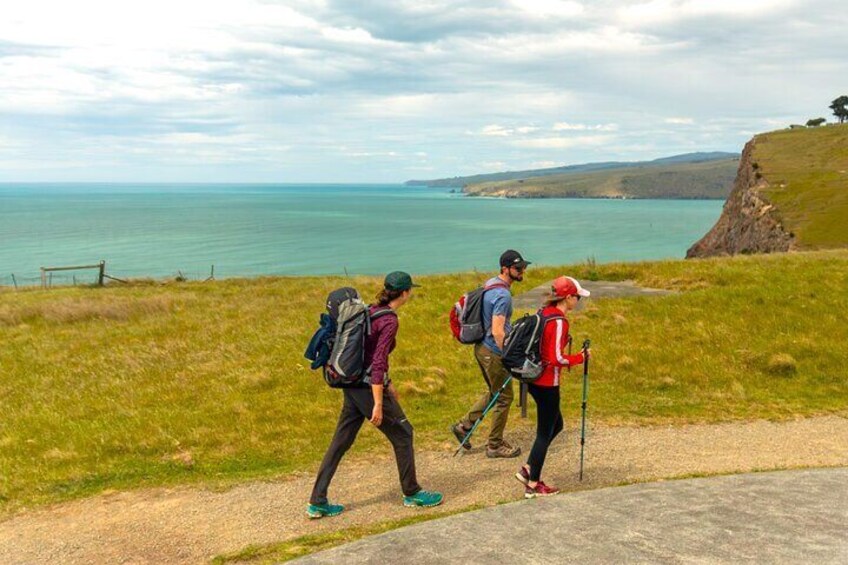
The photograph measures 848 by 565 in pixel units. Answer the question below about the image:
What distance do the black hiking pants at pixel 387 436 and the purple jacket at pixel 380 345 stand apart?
1.33ft

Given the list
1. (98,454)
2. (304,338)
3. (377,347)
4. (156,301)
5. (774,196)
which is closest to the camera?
(377,347)

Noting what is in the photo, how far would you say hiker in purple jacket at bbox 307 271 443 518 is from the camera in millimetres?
6742

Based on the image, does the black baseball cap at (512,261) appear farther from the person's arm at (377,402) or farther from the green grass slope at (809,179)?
the green grass slope at (809,179)

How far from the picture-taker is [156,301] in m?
24.7

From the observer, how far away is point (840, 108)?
129 meters

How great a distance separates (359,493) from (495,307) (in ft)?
9.77

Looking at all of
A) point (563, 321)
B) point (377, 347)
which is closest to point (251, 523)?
point (377, 347)

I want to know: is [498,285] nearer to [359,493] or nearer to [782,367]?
[359,493]

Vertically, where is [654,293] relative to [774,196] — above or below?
below

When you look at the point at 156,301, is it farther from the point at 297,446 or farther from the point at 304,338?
the point at 297,446

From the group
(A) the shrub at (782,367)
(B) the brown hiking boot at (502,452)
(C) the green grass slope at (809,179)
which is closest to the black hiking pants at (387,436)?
(B) the brown hiking boot at (502,452)

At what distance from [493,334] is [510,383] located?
953 mm

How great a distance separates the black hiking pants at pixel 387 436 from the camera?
277 inches

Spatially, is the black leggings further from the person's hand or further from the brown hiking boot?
the person's hand
